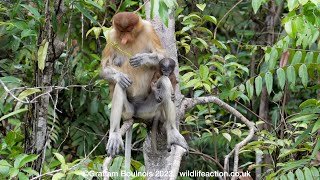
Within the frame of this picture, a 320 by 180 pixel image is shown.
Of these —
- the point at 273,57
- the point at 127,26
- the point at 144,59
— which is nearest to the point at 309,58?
the point at 273,57

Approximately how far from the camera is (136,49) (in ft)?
14.8

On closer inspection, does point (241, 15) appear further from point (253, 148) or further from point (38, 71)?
point (38, 71)

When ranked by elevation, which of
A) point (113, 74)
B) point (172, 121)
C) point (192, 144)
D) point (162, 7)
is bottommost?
point (192, 144)

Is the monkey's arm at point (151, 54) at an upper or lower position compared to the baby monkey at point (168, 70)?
upper

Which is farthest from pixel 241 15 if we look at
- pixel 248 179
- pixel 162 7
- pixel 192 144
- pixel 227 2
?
pixel 162 7

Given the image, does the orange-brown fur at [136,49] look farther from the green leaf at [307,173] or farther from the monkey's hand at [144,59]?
the green leaf at [307,173]

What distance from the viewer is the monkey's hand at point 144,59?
431cm

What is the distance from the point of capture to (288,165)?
3924 mm

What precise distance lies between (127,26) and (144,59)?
264 millimetres

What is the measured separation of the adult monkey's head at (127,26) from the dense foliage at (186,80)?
24 centimetres

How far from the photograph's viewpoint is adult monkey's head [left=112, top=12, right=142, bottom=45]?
4262 mm

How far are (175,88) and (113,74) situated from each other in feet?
1.52

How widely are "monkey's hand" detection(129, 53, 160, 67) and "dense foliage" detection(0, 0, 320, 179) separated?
0.40 m

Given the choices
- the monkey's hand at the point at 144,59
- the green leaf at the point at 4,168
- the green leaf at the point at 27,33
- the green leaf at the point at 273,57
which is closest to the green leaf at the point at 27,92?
the green leaf at the point at 27,33
